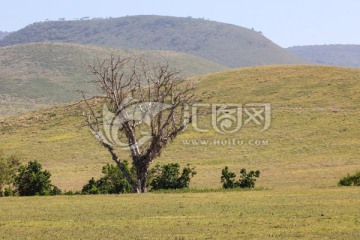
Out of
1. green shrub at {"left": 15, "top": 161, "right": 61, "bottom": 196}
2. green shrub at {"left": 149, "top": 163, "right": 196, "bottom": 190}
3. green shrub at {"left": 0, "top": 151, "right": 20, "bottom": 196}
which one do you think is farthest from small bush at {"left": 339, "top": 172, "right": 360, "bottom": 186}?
green shrub at {"left": 0, "top": 151, "right": 20, "bottom": 196}

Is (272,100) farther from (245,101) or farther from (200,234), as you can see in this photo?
(200,234)

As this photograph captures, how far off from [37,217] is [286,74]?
7811 cm

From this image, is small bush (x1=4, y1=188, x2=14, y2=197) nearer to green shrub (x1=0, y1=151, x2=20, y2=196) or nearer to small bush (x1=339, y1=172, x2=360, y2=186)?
green shrub (x1=0, y1=151, x2=20, y2=196)

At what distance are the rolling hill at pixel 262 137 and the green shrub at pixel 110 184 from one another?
6.35 meters

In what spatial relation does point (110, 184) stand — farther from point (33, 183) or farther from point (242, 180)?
point (242, 180)

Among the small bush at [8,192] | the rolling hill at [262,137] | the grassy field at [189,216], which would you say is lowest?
the small bush at [8,192]

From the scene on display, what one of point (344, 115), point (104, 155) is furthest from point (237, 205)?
point (344, 115)

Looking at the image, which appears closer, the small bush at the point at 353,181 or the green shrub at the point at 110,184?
the small bush at the point at 353,181

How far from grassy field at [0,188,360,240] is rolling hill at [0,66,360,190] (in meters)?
10.8

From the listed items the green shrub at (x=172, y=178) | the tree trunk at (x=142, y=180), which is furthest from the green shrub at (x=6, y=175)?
the green shrub at (x=172, y=178)

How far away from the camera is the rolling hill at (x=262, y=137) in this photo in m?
53.4

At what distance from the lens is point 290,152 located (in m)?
62.7

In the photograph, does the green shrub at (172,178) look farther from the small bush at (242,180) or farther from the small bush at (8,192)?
the small bush at (8,192)

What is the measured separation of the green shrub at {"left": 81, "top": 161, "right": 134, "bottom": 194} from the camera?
39.7m
